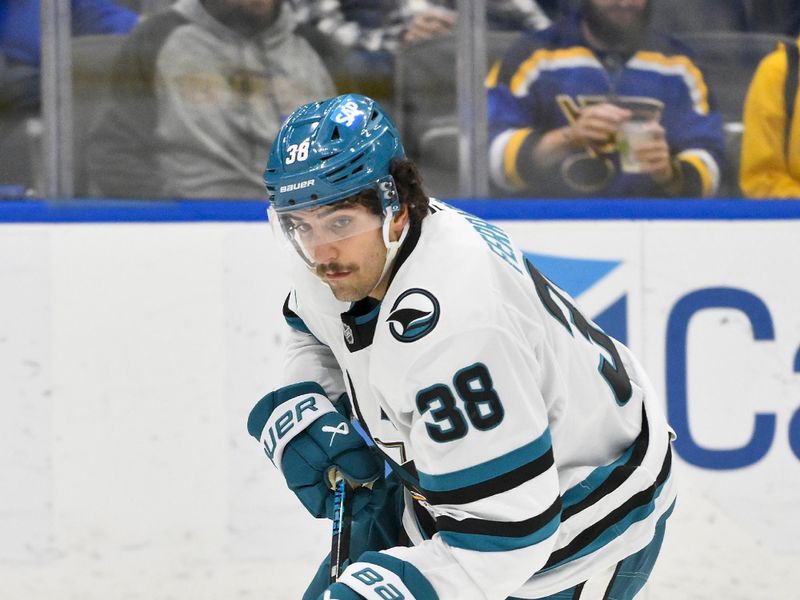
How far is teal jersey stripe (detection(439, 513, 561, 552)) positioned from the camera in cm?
144

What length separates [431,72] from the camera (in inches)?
106

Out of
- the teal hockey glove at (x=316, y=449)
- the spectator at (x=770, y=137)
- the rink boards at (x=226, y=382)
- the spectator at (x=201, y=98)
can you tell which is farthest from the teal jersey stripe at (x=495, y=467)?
the spectator at (x=770, y=137)

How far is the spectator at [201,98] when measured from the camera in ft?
8.69

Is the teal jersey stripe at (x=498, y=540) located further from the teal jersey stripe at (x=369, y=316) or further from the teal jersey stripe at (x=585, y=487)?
the teal jersey stripe at (x=369, y=316)

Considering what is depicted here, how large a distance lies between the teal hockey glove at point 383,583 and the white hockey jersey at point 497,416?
0.01 meters

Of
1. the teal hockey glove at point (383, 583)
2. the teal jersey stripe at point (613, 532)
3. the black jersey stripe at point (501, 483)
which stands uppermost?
the black jersey stripe at point (501, 483)

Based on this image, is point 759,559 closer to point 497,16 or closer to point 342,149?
point 497,16

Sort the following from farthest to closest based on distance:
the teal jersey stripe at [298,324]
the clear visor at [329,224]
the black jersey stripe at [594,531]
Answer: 1. the teal jersey stripe at [298,324]
2. the black jersey stripe at [594,531]
3. the clear visor at [329,224]

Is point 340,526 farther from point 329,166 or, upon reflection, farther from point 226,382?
point 226,382

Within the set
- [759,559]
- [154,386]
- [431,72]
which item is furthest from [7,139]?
[759,559]

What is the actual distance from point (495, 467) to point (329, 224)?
1.21 ft

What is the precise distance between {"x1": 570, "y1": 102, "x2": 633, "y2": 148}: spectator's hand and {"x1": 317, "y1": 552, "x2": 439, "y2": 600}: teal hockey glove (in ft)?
4.85

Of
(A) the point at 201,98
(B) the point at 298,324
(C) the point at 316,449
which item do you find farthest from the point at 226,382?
(C) the point at 316,449

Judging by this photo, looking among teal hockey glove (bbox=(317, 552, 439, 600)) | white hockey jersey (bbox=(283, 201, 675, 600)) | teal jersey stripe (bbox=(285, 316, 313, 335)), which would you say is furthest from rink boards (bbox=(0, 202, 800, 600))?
teal hockey glove (bbox=(317, 552, 439, 600))
